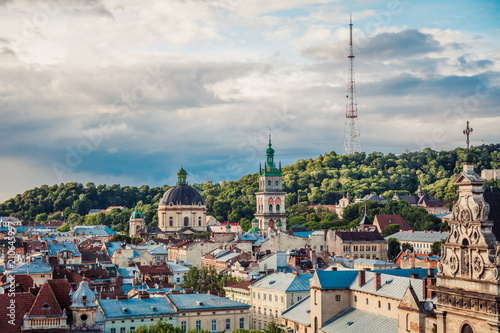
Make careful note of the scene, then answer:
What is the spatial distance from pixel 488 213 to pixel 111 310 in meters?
25.5

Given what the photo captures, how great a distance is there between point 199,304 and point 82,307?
37.6 feet

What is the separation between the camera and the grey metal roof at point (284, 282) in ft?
200

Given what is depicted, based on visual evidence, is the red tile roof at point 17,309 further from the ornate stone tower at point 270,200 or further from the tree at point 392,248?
the ornate stone tower at point 270,200

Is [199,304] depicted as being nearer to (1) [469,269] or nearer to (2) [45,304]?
(2) [45,304]

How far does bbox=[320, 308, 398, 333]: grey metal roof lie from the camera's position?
1806 inches

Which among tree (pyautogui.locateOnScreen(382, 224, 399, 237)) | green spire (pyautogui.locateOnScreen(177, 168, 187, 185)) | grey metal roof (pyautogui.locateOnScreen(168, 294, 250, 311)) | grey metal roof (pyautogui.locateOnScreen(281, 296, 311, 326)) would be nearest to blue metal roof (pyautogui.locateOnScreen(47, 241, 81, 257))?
grey metal roof (pyautogui.locateOnScreen(168, 294, 250, 311))

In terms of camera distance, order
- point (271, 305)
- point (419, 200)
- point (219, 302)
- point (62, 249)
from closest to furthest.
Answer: point (219, 302) < point (271, 305) < point (62, 249) < point (419, 200)

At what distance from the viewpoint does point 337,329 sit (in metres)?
48.5

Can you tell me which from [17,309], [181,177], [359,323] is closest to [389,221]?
[181,177]

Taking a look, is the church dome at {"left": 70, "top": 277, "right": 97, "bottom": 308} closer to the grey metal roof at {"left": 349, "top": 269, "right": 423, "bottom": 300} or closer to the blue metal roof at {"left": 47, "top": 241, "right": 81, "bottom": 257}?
the grey metal roof at {"left": 349, "top": 269, "right": 423, "bottom": 300}

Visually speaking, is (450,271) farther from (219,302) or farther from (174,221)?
(174,221)

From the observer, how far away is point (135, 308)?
1962 inches

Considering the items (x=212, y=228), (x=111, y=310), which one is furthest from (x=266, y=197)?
(x=111, y=310)

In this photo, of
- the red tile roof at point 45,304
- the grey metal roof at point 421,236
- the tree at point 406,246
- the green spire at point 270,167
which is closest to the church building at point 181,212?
the green spire at point 270,167
